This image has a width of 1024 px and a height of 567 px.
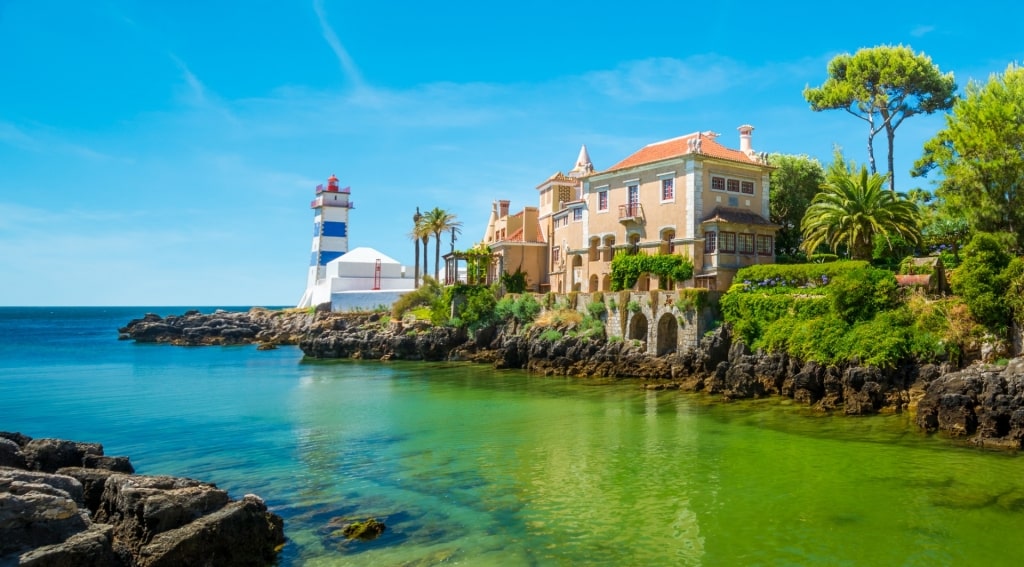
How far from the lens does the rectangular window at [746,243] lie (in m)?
41.7

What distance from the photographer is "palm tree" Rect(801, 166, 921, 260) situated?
35.4 m

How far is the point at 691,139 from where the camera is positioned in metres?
42.6

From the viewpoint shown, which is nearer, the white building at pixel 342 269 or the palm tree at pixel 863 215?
the palm tree at pixel 863 215

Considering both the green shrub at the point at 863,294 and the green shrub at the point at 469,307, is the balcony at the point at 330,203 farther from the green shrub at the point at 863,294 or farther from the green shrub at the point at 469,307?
the green shrub at the point at 863,294

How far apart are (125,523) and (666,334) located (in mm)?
31546

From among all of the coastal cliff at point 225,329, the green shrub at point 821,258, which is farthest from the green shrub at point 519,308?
the coastal cliff at point 225,329

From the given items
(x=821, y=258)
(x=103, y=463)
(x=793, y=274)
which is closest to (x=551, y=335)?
(x=793, y=274)

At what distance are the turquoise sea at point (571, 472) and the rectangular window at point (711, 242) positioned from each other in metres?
12.6

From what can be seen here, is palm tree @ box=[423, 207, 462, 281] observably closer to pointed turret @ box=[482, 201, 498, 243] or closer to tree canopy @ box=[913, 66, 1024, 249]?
pointed turret @ box=[482, 201, 498, 243]

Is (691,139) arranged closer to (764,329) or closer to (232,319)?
(764,329)

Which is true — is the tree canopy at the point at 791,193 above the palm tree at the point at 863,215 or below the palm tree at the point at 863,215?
above

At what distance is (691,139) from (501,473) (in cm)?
3083

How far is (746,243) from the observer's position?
41938 mm

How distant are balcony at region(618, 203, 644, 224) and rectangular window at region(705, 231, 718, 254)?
4.95 meters
